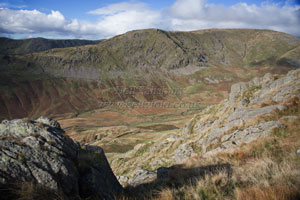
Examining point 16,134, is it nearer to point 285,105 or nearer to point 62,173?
point 62,173

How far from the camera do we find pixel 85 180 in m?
6.82

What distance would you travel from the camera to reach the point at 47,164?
591 centimetres

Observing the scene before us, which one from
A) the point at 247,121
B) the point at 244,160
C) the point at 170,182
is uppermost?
the point at 247,121

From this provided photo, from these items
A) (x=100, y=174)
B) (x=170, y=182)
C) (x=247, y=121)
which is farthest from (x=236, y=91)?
(x=100, y=174)

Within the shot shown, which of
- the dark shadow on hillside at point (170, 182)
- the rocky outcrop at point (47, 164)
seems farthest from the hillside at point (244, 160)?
the rocky outcrop at point (47, 164)

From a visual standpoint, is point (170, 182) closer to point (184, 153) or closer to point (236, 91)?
point (184, 153)

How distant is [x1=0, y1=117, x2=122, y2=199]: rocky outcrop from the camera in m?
5.26

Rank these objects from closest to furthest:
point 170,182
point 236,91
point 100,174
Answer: point 170,182, point 100,174, point 236,91

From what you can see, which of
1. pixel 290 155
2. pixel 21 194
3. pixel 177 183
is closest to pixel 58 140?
pixel 21 194

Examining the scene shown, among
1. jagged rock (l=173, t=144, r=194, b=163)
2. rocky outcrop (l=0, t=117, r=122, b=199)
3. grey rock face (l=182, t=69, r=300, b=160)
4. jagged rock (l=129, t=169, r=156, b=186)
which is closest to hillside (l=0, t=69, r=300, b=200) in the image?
rocky outcrop (l=0, t=117, r=122, b=199)

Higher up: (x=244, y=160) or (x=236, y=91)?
(x=236, y=91)

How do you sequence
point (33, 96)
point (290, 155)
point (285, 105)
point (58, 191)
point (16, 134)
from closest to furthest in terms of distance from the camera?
point (58, 191)
point (16, 134)
point (290, 155)
point (285, 105)
point (33, 96)

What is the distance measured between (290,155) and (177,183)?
16.1 ft

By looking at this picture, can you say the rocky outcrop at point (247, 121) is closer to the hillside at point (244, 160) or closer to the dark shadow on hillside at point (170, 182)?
the hillside at point (244, 160)
